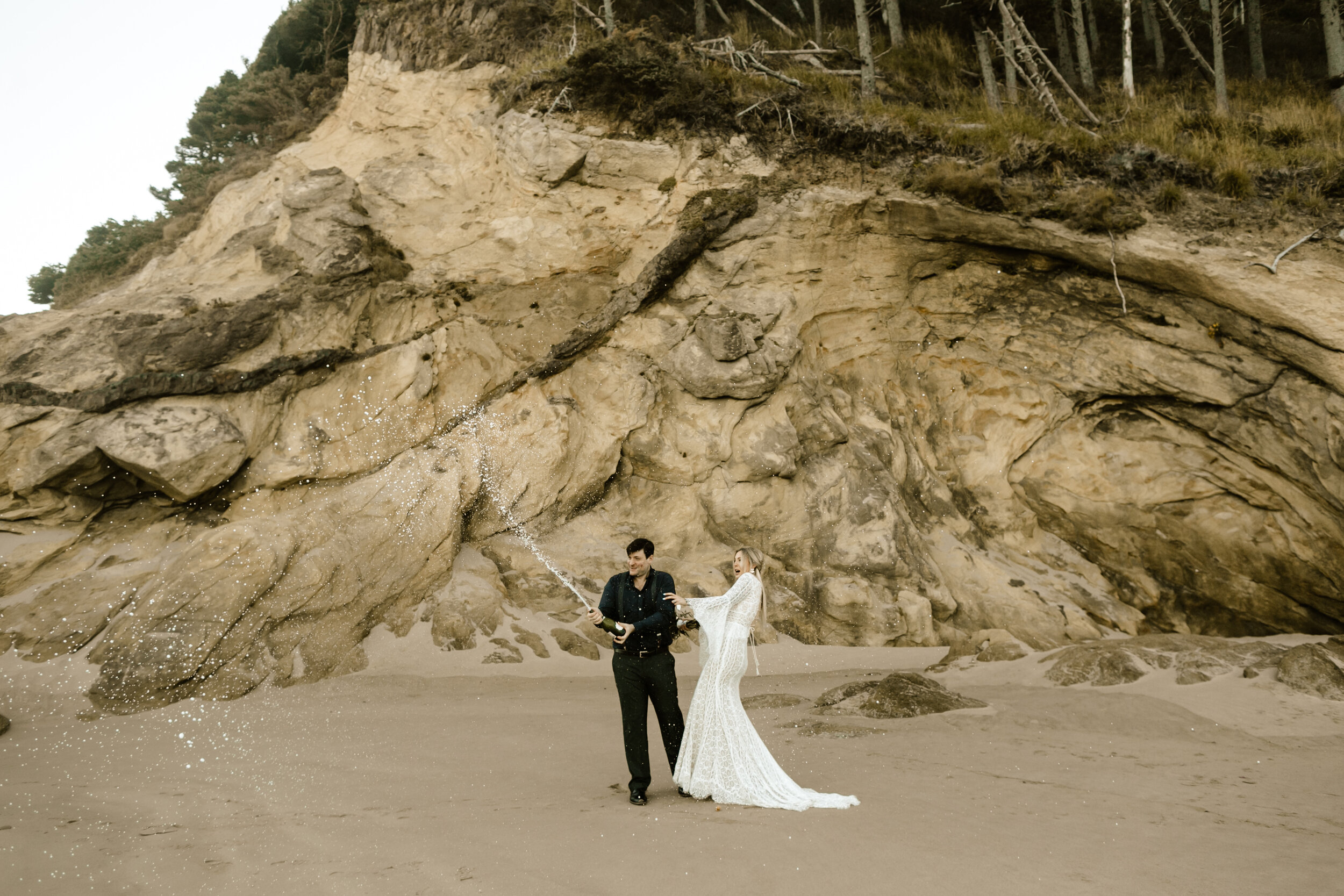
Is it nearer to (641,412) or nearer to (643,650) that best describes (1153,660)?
(643,650)

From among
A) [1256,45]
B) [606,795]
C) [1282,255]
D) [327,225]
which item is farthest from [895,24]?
[606,795]

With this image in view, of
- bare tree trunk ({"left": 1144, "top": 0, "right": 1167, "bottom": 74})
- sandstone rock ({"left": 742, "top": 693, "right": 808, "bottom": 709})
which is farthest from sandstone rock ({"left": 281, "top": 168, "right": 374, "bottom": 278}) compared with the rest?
bare tree trunk ({"left": 1144, "top": 0, "right": 1167, "bottom": 74})

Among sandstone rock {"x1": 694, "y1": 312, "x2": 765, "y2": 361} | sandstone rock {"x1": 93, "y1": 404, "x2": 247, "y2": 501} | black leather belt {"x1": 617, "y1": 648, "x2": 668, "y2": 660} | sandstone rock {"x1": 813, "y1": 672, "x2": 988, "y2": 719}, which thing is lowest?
sandstone rock {"x1": 813, "y1": 672, "x2": 988, "y2": 719}

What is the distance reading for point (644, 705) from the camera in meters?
4.24

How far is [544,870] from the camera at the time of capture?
2908 millimetres

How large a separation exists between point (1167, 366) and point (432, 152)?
10.0 metres

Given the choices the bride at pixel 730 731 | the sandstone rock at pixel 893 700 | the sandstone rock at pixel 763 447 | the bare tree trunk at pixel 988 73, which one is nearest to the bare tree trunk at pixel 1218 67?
the bare tree trunk at pixel 988 73

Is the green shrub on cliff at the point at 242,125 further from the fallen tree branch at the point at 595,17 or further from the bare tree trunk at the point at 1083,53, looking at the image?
the bare tree trunk at the point at 1083,53

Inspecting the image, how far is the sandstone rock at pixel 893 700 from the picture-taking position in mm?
6000

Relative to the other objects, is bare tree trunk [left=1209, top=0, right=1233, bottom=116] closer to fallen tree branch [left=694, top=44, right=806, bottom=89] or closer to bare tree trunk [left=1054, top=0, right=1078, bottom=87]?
bare tree trunk [left=1054, top=0, right=1078, bottom=87]

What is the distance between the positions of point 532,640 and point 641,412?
10.0 feet

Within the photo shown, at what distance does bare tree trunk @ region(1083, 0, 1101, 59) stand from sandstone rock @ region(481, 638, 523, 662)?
1751 centimetres

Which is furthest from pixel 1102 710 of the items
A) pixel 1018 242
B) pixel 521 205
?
pixel 521 205

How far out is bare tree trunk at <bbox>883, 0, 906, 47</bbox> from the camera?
14.5 metres
